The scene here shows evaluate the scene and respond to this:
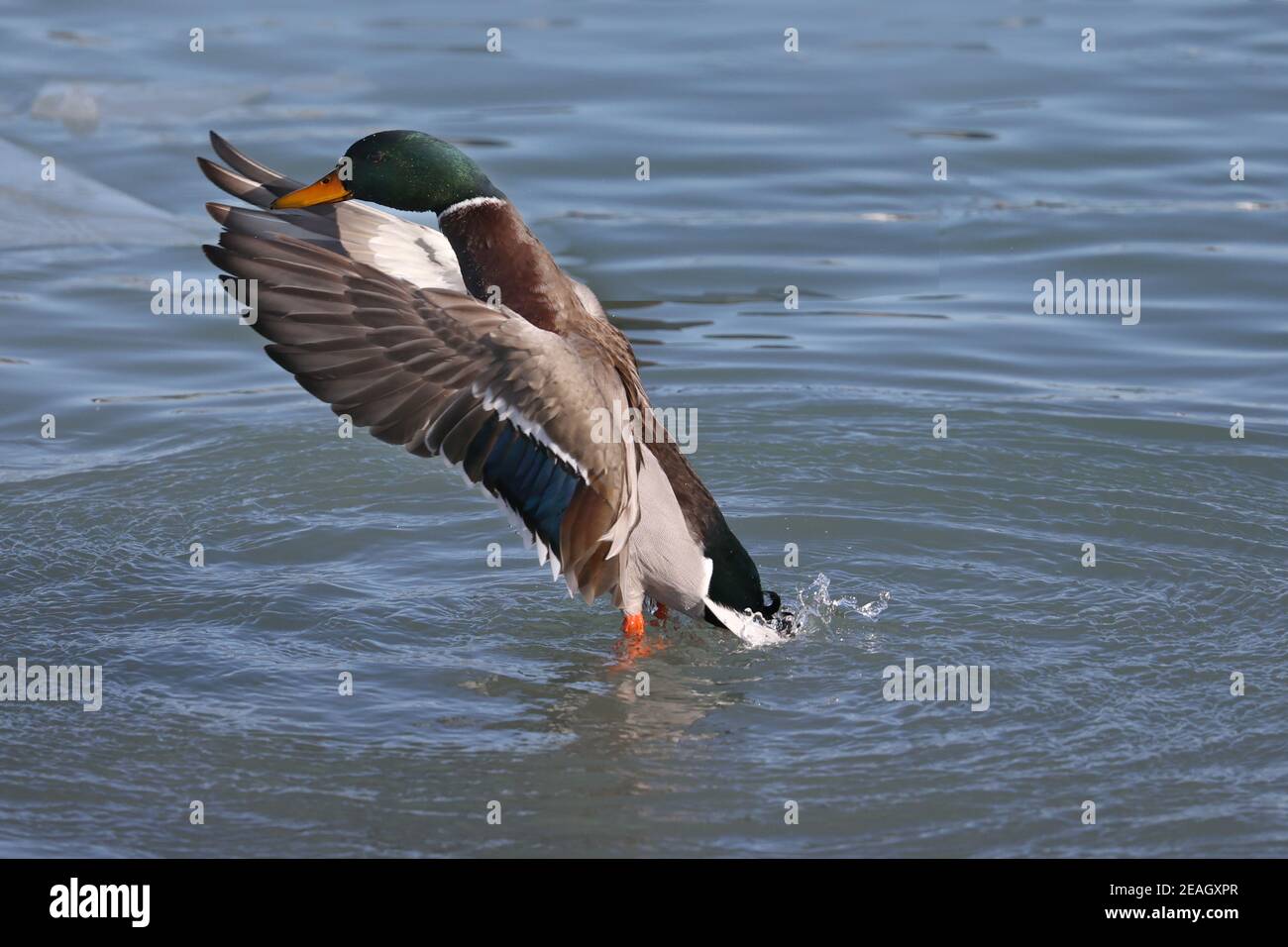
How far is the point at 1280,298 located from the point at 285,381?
15.9 feet

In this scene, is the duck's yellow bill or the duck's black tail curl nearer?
the duck's yellow bill

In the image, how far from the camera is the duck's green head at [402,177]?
17.3 feet

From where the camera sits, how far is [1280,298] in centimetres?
884

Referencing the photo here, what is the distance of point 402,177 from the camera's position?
5316 mm

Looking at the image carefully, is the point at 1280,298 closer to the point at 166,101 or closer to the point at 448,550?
the point at 448,550

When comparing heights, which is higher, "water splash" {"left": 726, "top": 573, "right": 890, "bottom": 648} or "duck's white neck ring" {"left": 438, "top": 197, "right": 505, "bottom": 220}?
"duck's white neck ring" {"left": 438, "top": 197, "right": 505, "bottom": 220}

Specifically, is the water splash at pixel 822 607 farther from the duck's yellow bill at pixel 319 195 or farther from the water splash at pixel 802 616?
the duck's yellow bill at pixel 319 195

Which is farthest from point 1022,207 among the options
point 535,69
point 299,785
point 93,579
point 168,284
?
point 299,785

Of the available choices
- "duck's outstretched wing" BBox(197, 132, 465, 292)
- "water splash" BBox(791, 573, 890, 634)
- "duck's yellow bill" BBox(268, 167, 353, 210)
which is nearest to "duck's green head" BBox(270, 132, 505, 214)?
"duck's yellow bill" BBox(268, 167, 353, 210)

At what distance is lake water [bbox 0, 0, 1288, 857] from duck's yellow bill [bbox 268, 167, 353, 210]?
3.97ft

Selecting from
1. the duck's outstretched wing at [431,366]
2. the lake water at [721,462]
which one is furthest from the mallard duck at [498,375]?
the lake water at [721,462]

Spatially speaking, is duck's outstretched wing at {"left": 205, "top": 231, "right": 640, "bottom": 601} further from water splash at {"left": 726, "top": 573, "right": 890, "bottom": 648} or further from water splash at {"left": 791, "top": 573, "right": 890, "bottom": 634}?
water splash at {"left": 791, "top": 573, "right": 890, "bottom": 634}

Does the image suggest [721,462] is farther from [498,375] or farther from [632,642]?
[498,375]

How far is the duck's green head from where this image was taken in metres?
5.28
